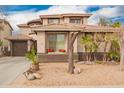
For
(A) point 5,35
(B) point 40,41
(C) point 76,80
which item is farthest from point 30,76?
(A) point 5,35

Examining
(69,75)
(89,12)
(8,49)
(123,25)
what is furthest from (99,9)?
(8,49)

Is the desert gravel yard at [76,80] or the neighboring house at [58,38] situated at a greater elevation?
the neighboring house at [58,38]

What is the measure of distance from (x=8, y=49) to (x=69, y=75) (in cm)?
705

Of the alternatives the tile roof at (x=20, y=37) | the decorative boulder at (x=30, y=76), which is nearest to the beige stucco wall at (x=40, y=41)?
the tile roof at (x=20, y=37)

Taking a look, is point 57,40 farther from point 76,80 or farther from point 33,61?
point 76,80

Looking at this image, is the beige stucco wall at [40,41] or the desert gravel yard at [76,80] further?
the beige stucco wall at [40,41]

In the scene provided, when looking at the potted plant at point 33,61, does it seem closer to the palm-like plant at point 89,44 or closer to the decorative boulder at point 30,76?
the decorative boulder at point 30,76

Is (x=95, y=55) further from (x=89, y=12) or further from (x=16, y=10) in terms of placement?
(x=16, y=10)

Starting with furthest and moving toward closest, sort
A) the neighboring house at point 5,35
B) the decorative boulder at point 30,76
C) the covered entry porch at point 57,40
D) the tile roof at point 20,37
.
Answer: the tile roof at point 20,37, the neighboring house at point 5,35, the covered entry porch at point 57,40, the decorative boulder at point 30,76

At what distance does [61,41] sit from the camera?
14422mm

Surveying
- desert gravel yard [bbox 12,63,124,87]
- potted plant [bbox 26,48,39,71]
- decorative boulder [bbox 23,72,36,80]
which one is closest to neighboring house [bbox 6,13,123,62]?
potted plant [bbox 26,48,39,71]

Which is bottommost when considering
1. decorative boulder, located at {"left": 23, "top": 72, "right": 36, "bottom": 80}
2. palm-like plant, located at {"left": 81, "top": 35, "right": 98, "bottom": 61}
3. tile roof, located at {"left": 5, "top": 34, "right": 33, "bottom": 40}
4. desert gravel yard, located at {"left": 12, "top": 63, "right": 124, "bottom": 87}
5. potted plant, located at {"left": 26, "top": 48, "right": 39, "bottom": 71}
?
desert gravel yard, located at {"left": 12, "top": 63, "right": 124, "bottom": 87}

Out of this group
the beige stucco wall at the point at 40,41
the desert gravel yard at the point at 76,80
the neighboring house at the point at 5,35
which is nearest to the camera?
the desert gravel yard at the point at 76,80

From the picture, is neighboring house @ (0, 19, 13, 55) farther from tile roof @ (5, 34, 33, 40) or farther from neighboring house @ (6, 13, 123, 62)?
neighboring house @ (6, 13, 123, 62)
